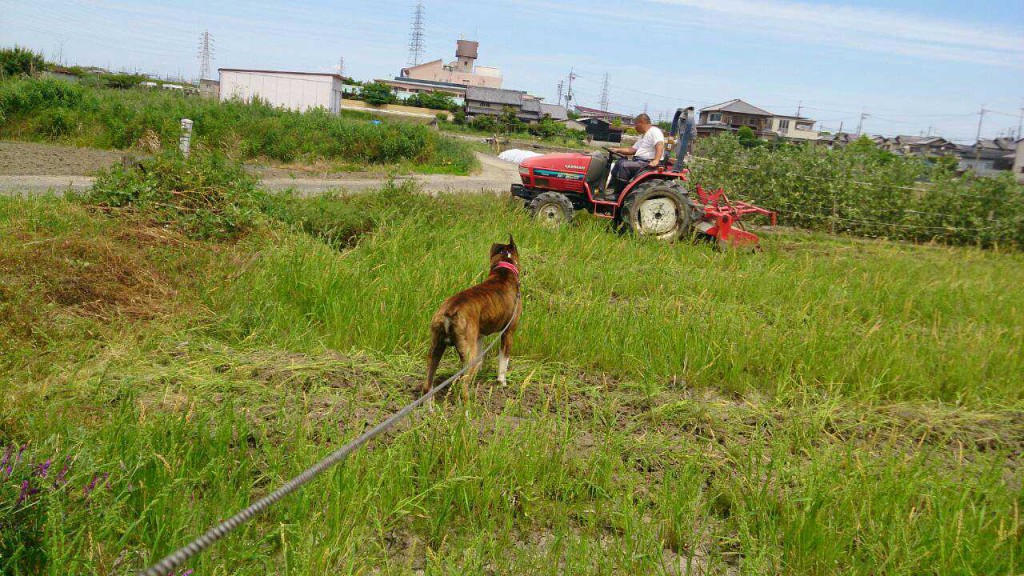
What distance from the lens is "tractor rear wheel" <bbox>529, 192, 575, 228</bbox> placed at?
34.7ft

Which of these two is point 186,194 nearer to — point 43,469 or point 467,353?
point 467,353

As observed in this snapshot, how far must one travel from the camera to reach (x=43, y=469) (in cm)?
262

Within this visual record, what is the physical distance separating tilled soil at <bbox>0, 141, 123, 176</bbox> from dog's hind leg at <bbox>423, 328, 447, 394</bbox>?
10.2 meters

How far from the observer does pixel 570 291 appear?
695cm

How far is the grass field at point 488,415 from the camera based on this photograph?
9.36ft

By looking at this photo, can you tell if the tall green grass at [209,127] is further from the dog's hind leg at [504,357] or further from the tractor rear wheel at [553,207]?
the dog's hind leg at [504,357]

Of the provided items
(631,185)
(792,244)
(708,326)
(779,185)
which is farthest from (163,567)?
(779,185)

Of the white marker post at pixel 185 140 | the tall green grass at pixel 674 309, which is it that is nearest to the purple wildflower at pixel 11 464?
the tall green grass at pixel 674 309

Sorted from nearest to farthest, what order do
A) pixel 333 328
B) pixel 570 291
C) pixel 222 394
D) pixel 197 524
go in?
pixel 197 524 < pixel 222 394 < pixel 333 328 < pixel 570 291

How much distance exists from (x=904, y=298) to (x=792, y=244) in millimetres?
4510

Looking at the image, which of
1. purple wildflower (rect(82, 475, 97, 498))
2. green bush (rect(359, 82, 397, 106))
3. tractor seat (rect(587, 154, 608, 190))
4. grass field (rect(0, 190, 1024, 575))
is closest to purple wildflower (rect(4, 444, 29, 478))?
grass field (rect(0, 190, 1024, 575))

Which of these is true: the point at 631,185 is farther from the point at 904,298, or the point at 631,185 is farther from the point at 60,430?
the point at 60,430

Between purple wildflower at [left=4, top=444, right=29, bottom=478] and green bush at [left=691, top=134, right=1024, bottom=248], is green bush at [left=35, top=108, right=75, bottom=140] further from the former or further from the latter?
purple wildflower at [left=4, top=444, right=29, bottom=478]

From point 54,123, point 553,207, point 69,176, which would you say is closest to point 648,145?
point 553,207
